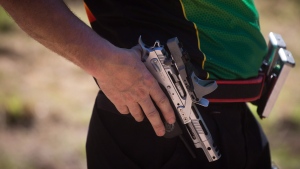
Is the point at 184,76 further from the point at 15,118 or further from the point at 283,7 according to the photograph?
the point at 283,7

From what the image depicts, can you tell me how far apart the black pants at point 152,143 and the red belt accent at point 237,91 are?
0.10 feet

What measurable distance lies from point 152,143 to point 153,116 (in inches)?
7.5

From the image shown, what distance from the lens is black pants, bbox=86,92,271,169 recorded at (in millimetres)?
1824

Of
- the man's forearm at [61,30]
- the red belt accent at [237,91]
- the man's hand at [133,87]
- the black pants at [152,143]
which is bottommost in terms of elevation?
the black pants at [152,143]

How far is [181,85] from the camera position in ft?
5.54

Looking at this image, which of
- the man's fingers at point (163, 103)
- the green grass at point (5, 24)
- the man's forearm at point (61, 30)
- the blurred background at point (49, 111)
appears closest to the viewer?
the man's forearm at point (61, 30)

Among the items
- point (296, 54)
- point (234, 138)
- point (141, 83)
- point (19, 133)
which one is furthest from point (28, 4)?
point (296, 54)

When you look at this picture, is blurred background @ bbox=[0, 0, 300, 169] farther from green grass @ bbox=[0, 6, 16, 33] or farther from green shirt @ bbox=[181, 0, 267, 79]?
green shirt @ bbox=[181, 0, 267, 79]

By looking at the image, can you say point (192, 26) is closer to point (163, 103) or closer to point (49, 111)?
point (163, 103)

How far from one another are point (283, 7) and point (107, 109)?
15.7 ft

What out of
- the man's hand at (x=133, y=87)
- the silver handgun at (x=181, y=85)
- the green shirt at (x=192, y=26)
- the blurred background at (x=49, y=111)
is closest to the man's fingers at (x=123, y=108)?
the man's hand at (x=133, y=87)

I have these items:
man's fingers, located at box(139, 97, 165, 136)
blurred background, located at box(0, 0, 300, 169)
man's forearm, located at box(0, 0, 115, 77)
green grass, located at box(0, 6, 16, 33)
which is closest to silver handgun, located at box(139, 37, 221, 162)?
man's fingers, located at box(139, 97, 165, 136)

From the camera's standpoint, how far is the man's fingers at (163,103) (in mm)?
1616

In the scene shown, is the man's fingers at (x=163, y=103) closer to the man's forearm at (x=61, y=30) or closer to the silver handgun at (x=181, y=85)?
the silver handgun at (x=181, y=85)
